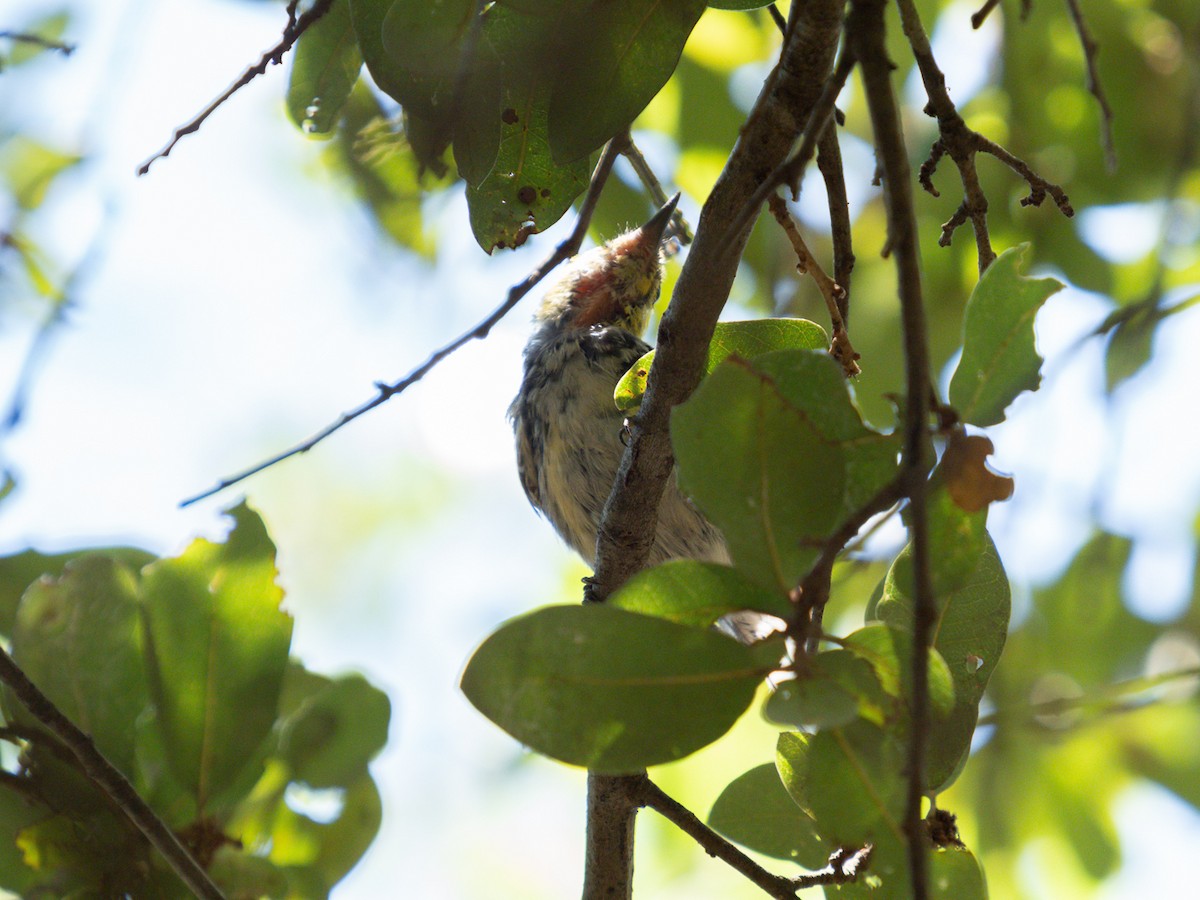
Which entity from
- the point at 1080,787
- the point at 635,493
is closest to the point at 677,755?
the point at 635,493

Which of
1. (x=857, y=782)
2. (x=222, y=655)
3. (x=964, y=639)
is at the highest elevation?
(x=964, y=639)

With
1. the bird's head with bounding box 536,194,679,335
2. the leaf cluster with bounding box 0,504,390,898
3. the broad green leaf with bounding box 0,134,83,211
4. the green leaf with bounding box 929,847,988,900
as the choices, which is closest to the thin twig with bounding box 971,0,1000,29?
the green leaf with bounding box 929,847,988,900

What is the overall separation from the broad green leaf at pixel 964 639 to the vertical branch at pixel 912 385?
0.33 meters

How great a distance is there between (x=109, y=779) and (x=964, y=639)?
861mm

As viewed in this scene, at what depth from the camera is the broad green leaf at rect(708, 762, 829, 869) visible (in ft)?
3.81

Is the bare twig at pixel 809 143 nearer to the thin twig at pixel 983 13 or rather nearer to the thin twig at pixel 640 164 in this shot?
the thin twig at pixel 983 13

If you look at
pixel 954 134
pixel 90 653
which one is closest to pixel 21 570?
pixel 90 653

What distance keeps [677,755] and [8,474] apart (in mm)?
1173

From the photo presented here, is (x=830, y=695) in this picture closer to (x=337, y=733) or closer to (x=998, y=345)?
(x=998, y=345)

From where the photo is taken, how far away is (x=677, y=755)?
0.81 m

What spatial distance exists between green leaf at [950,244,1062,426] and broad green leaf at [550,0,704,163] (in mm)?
401

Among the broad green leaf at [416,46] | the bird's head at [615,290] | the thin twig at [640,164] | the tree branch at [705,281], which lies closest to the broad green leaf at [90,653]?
the tree branch at [705,281]

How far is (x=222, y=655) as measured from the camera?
4.49ft

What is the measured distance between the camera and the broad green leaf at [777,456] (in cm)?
81
